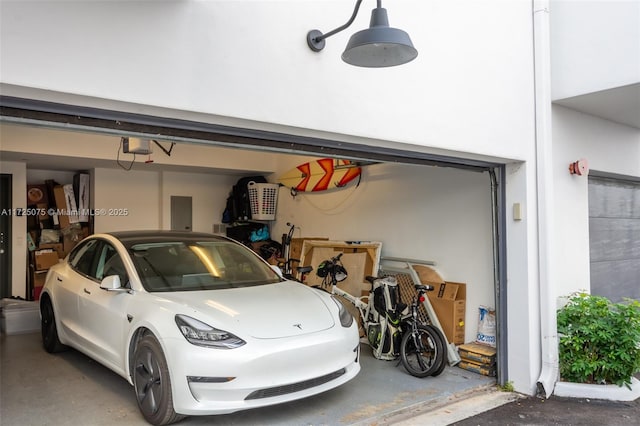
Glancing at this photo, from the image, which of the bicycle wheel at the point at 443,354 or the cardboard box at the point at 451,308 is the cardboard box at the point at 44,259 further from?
the bicycle wheel at the point at 443,354

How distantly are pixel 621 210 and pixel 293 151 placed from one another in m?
5.01

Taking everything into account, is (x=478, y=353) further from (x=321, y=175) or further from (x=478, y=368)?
(x=321, y=175)

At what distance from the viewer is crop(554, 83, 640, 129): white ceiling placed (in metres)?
4.58

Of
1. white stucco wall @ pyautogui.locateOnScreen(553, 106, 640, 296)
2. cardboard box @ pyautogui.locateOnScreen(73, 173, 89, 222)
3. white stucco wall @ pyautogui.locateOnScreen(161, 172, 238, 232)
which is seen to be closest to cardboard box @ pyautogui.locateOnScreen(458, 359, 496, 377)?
white stucco wall @ pyautogui.locateOnScreen(553, 106, 640, 296)

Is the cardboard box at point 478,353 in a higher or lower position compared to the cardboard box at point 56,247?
lower

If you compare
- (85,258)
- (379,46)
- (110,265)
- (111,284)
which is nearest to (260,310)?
(111,284)

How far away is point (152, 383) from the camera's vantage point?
11.1 ft

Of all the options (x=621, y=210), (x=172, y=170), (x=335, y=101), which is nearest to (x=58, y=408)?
(x=335, y=101)

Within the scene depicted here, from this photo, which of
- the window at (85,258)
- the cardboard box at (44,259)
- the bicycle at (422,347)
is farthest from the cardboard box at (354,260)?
the cardboard box at (44,259)

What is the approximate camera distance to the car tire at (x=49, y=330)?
195 inches

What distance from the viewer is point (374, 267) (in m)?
5.88

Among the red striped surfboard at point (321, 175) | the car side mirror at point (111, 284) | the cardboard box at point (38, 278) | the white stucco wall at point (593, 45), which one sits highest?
the white stucco wall at point (593, 45)

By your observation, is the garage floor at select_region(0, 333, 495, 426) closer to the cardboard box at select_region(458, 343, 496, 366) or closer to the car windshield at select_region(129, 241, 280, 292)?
the cardboard box at select_region(458, 343, 496, 366)

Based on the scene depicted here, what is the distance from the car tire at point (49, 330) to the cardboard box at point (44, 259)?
266 centimetres
